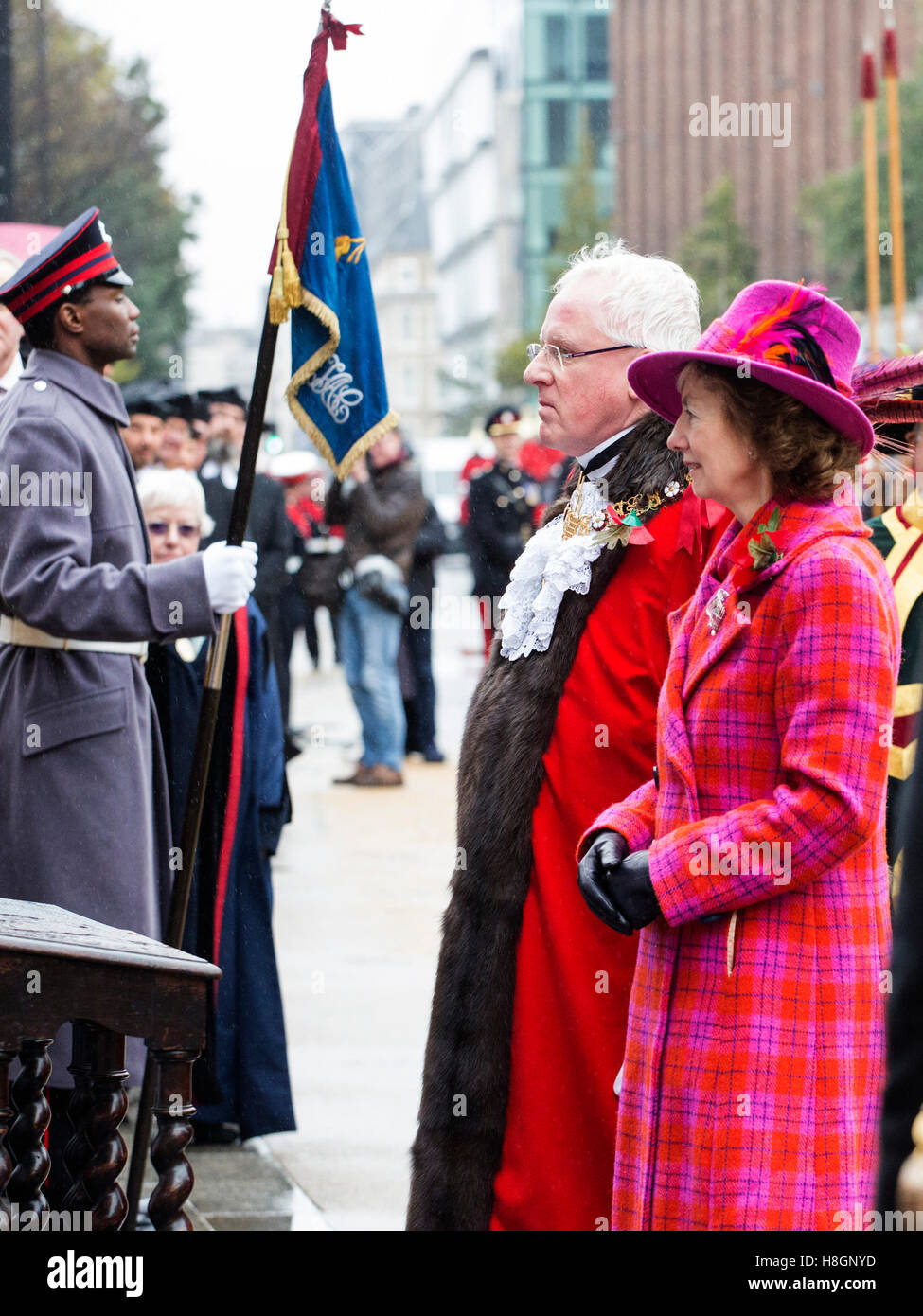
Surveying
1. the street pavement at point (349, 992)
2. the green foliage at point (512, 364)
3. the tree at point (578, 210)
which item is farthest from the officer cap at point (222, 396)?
the tree at point (578, 210)

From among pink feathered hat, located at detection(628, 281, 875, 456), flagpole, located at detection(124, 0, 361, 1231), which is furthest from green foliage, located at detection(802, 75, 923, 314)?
pink feathered hat, located at detection(628, 281, 875, 456)

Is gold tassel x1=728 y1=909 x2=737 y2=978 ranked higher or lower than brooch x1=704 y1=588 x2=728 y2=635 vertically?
lower

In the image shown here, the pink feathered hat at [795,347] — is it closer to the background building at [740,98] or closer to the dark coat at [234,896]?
the dark coat at [234,896]

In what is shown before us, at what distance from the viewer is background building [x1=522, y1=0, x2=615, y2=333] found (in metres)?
80.9

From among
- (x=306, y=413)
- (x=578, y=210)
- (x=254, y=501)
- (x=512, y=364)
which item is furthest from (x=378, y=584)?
(x=578, y=210)

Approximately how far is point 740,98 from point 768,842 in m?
64.0

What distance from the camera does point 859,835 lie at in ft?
8.10

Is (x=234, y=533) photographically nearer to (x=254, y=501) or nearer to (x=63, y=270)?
(x=63, y=270)

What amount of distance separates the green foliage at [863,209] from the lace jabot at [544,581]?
29.8m

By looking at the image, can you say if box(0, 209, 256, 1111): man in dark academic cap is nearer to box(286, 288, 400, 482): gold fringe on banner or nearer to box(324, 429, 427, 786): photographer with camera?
box(286, 288, 400, 482): gold fringe on banner

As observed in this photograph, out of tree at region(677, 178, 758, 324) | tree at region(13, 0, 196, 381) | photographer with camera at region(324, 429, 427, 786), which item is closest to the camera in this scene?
photographer with camera at region(324, 429, 427, 786)

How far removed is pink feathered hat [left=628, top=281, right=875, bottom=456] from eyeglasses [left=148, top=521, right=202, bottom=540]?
2.51 meters

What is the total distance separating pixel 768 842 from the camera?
246 centimetres

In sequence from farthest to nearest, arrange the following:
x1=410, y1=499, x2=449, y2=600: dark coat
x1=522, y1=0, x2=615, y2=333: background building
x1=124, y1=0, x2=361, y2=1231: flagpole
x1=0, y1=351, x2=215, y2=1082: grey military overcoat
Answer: x1=522, y1=0, x2=615, y2=333: background building → x1=410, y1=499, x2=449, y2=600: dark coat → x1=124, y1=0, x2=361, y2=1231: flagpole → x1=0, y1=351, x2=215, y2=1082: grey military overcoat
